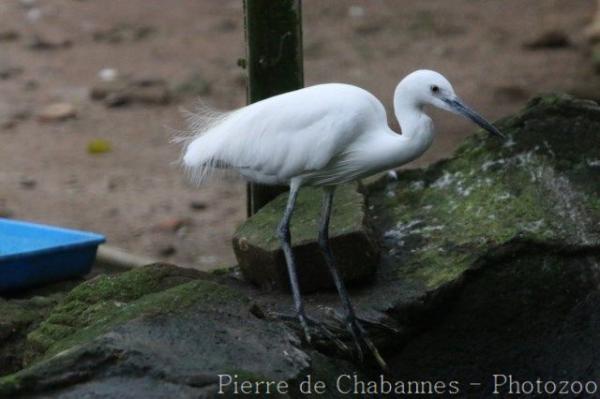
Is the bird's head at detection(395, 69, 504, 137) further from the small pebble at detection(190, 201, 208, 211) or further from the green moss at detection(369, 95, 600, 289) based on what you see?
the small pebble at detection(190, 201, 208, 211)

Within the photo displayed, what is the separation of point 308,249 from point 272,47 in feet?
3.27

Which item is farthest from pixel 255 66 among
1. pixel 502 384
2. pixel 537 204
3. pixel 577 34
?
pixel 577 34

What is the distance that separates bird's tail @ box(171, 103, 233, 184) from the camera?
4.78m

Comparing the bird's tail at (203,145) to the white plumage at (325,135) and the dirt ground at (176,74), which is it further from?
the dirt ground at (176,74)

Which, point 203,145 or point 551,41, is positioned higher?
point 203,145

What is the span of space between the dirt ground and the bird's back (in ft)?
7.88

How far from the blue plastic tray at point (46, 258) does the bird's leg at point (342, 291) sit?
1.32m

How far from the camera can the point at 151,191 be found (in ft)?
27.5

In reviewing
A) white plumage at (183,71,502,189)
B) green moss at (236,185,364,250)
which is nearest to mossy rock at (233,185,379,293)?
green moss at (236,185,364,250)

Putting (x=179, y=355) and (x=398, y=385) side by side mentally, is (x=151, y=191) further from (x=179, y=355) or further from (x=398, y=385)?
(x=179, y=355)

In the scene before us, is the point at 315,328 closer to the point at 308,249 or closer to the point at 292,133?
the point at 308,249

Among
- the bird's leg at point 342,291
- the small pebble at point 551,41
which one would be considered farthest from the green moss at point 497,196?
the small pebble at point 551,41

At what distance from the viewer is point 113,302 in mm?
4289

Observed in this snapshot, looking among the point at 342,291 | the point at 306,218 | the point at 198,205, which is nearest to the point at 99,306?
the point at 342,291
